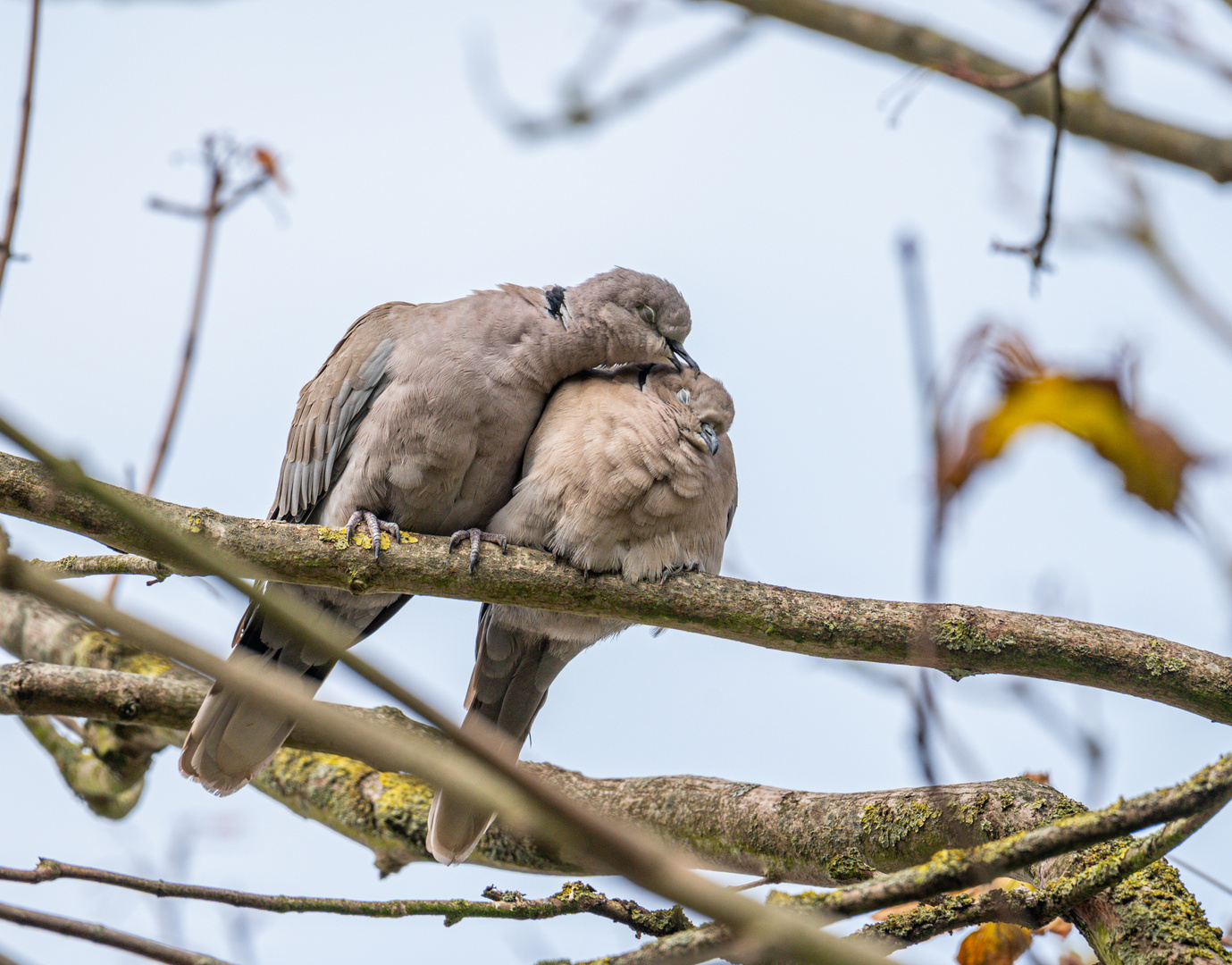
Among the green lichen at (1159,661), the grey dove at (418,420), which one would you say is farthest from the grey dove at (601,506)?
the green lichen at (1159,661)

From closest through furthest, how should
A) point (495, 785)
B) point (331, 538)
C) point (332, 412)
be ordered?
point (495, 785) → point (331, 538) → point (332, 412)

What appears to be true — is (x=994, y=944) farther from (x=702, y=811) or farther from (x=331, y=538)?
(x=331, y=538)

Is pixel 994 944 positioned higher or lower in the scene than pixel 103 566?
lower

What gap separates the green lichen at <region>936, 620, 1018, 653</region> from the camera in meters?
3.29

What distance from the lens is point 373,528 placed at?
149 inches

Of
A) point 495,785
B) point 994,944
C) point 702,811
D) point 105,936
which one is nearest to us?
Answer: point 495,785

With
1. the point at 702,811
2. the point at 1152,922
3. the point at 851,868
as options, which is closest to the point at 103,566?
the point at 702,811

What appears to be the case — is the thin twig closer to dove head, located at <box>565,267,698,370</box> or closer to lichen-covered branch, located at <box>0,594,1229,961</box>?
lichen-covered branch, located at <box>0,594,1229,961</box>

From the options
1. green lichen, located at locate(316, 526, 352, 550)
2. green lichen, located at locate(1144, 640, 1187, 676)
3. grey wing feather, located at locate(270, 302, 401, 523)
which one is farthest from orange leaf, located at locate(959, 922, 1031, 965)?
grey wing feather, located at locate(270, 302, 401, 523)

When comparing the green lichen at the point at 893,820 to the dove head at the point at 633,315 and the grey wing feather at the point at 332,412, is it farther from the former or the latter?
the grey wing feather at the point at 332,412

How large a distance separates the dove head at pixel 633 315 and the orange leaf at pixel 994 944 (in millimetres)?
2709

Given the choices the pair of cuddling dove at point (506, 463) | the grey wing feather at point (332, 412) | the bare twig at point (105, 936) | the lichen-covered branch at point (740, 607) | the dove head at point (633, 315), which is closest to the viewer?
the bare twig at point (105, 936)

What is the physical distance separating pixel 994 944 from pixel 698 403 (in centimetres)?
233

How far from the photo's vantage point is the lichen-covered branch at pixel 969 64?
3867 millimetres
